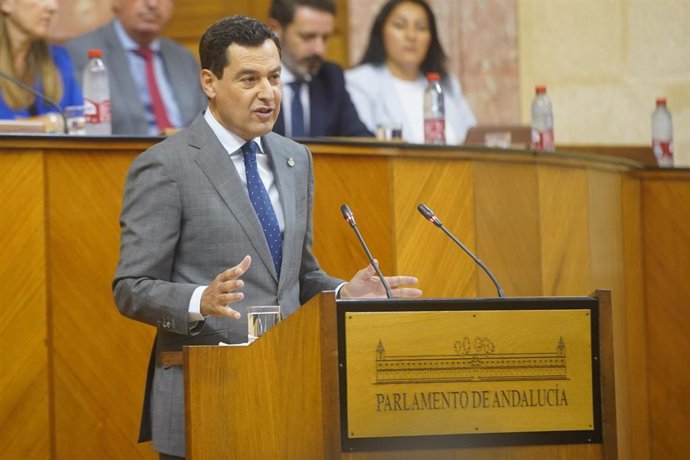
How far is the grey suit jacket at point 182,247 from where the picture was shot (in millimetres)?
2980

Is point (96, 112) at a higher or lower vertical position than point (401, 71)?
lower

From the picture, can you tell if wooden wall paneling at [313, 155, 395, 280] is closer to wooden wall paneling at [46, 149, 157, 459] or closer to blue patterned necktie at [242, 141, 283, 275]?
wooden wall paneling at [46, 149, 157, 459]

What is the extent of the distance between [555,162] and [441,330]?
2.40 metres

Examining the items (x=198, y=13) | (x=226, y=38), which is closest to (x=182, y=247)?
(x=226, y=38)

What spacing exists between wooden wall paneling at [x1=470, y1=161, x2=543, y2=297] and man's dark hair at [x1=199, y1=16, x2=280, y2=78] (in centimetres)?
174

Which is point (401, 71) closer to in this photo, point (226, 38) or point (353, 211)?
point (353, 211)

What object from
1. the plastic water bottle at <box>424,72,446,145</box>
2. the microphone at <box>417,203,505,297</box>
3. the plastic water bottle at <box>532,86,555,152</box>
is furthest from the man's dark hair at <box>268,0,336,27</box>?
the microphone at <box>417,203,505,297</box>

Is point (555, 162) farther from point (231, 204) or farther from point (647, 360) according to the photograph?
point (231, 204)

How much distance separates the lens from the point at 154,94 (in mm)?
5461

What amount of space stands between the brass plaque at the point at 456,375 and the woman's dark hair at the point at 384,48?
383 cm

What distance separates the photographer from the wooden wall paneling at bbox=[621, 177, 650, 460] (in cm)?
536

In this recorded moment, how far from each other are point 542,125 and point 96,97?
2.08m

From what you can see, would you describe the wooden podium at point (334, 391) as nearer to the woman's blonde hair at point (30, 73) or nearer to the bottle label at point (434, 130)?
the woman's blonde hair at point (30, 73)

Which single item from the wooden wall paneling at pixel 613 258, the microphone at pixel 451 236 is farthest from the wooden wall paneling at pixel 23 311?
the wooden wall paneling at pixel 613 258
